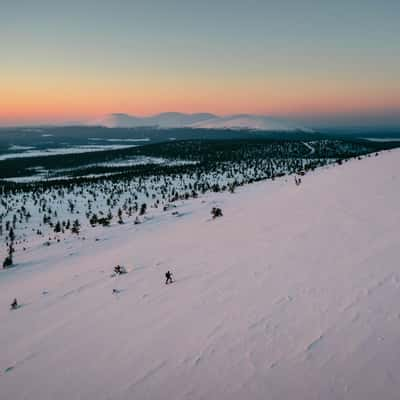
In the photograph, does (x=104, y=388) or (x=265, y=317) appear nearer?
(x=104, y=388)

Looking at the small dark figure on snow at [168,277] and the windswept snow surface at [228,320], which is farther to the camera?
the small dark figure on snow at [168,277]

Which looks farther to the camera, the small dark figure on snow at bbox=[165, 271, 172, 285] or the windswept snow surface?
the small dark figure on snow at bbox=[165, 271, 172, 285]

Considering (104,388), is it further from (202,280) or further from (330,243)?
(330,243)

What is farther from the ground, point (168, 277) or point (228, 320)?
point (228, 320)

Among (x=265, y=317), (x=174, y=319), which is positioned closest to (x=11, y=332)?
(x=174, y=319)

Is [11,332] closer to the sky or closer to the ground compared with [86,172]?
closer to the sky

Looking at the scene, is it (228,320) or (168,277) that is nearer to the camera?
(228,320)

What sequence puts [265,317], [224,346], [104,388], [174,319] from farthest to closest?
[174,319], [265,317], [224,346], [104,388]

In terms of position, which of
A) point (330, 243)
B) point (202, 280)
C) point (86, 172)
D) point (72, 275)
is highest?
point (330, 243)
